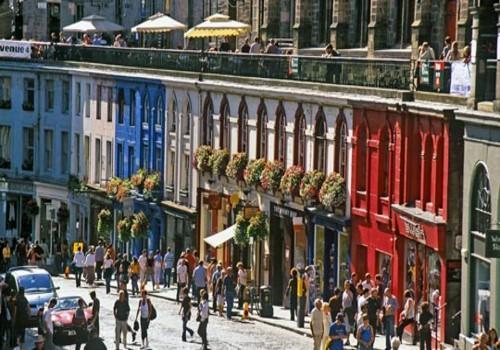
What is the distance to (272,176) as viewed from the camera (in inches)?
2766

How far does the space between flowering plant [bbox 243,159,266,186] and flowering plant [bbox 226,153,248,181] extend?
108 cm

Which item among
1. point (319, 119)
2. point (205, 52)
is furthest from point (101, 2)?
point (319, 119)

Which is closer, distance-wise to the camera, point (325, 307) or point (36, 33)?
point (325, 307)

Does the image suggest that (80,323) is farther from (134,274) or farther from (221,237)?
(221,237)

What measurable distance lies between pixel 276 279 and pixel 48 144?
107 feet

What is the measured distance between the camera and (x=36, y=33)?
380 ft

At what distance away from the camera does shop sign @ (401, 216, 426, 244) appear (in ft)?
183

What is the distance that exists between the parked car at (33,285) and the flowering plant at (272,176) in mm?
9551

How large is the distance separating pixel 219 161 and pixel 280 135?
18.4 ft

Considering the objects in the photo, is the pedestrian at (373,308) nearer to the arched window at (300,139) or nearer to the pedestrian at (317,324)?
the pedestrian at (317,324)

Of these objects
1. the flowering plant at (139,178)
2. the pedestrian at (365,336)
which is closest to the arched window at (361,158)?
the pedestrian at (365,336)

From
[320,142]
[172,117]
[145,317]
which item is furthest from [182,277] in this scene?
[172,117]

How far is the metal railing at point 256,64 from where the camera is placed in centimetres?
6116

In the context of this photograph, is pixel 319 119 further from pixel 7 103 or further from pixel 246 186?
pixel 7 103
